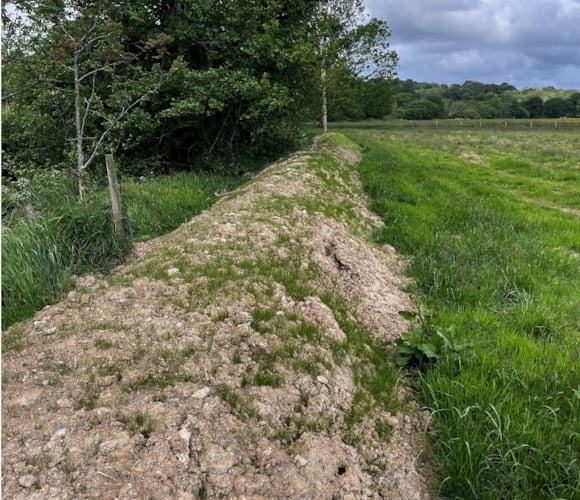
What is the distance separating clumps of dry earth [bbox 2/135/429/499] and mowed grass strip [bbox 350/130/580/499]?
1.22ft

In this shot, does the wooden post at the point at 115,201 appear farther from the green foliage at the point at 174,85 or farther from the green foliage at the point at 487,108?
the green foliage at the point at 487,108

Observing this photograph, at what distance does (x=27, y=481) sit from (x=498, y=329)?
4.30 meters

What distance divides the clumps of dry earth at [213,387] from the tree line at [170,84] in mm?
5138

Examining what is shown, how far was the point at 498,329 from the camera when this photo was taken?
464 centimetres

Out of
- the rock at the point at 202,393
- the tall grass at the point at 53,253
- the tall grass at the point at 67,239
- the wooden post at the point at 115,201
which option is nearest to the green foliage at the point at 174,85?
the tall grass at the point at 67,239

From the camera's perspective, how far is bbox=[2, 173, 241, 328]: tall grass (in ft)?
15.3

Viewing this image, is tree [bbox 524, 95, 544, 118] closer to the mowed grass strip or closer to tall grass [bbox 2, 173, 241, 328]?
the mowed grass strip

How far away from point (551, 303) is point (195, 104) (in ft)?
27.8

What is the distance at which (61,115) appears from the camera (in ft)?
33.7

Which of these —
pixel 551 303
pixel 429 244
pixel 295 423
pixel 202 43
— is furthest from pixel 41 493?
pixel 202 43

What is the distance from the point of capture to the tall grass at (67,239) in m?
4.68

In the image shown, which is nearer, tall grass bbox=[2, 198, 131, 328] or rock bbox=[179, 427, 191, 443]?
rock bbox=[179, 427, 191, 443]

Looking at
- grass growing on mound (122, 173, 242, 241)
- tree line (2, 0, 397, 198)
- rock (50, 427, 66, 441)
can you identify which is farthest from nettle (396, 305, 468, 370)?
tree line (2, 0, 397, 198)

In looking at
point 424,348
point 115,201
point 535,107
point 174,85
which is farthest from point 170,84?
point 535,107
